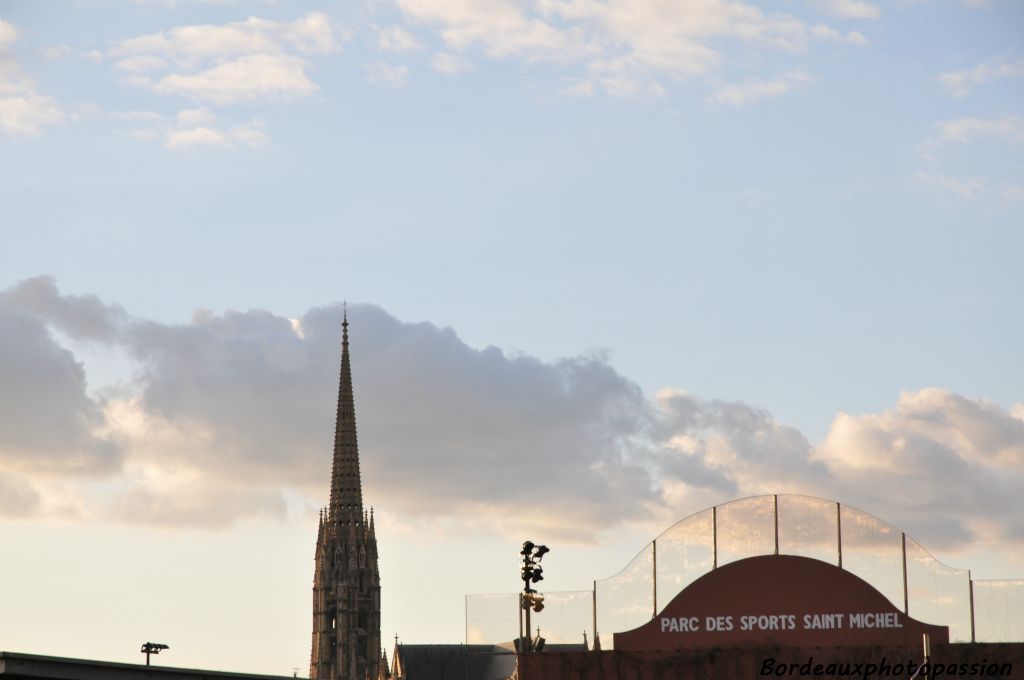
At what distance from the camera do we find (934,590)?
7206 centimetres

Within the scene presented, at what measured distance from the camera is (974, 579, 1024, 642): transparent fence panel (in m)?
70.8

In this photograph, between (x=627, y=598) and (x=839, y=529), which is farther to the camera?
(x=627, y=598)

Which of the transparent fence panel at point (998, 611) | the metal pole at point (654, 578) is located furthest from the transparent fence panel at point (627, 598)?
the transparent fence panel at point (998, 611)

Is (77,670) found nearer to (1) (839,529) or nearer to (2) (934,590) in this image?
(1) (839,529)

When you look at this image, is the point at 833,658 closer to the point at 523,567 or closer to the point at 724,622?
the point at 724,622

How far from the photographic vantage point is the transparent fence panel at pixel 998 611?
70750 millimetres

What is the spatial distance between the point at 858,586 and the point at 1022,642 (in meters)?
6.30

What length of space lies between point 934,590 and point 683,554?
9641 mm

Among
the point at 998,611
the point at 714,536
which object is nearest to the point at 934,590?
the point at 998,611

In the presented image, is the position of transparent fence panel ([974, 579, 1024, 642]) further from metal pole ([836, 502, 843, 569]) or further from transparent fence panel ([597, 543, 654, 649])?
transparent fence panel ([597, 543, 654, 649])

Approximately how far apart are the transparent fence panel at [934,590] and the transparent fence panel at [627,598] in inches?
390

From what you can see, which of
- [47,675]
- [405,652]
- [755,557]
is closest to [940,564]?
[755,557]

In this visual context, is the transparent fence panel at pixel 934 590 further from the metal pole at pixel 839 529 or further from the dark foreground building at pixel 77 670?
the dark foreground building at pixel 77 670

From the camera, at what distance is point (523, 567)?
66875mm
